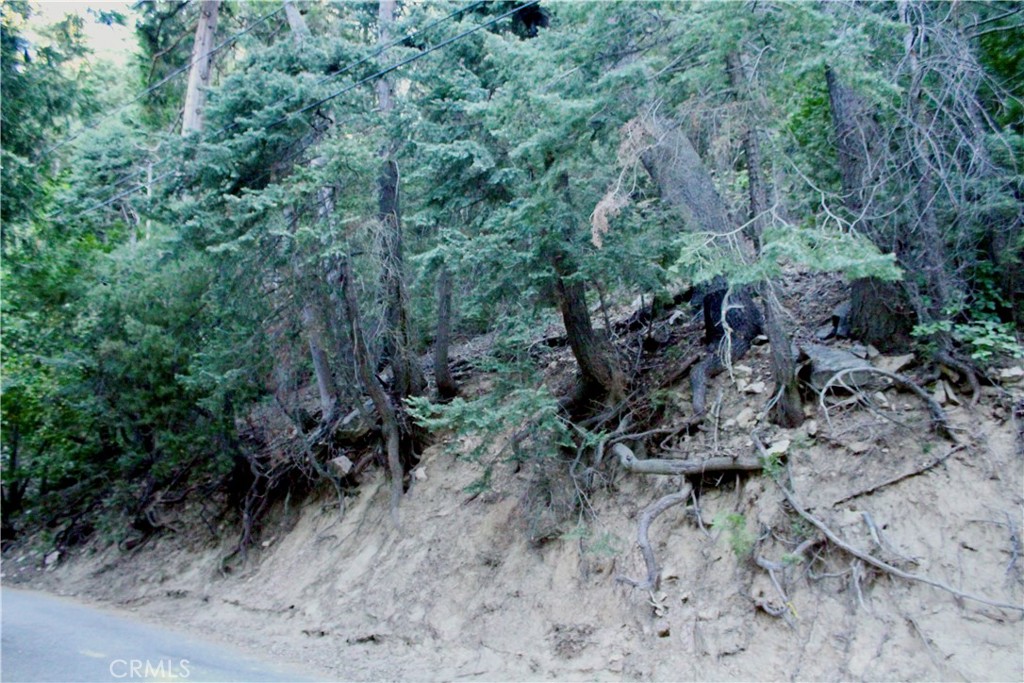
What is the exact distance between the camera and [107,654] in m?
7.51

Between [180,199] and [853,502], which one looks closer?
[853,502]

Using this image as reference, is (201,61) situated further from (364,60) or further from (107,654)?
(107,654)

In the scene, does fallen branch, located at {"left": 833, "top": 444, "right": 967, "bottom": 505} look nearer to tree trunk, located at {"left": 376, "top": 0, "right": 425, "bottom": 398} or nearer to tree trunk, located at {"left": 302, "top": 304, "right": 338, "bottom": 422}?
tree trunk, located at {"left": 376, "top": 0, "right": 425, "bottom": 398}

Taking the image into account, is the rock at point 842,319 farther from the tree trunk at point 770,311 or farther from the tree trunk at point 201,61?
the tree trunk at point 201,61

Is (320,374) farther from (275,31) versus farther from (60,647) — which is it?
(275,31)

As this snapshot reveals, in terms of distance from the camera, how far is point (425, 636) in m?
7.80

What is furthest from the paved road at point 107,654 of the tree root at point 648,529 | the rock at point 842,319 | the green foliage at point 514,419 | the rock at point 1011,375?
the rock at point 1011,375

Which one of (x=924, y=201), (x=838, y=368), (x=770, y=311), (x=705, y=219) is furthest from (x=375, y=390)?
(x=924, y=201)

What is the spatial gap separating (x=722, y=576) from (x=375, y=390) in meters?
6.15

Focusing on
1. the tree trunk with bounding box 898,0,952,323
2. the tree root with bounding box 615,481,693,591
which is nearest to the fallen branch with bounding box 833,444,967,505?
the tree trunk with bounding box 898,0,952,323

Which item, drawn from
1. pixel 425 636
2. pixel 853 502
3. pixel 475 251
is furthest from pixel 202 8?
pixel 853 502

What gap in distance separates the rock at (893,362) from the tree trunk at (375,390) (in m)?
6.82

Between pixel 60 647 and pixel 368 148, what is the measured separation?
7296 millimetres

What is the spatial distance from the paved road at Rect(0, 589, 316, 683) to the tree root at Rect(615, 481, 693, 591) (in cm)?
376
